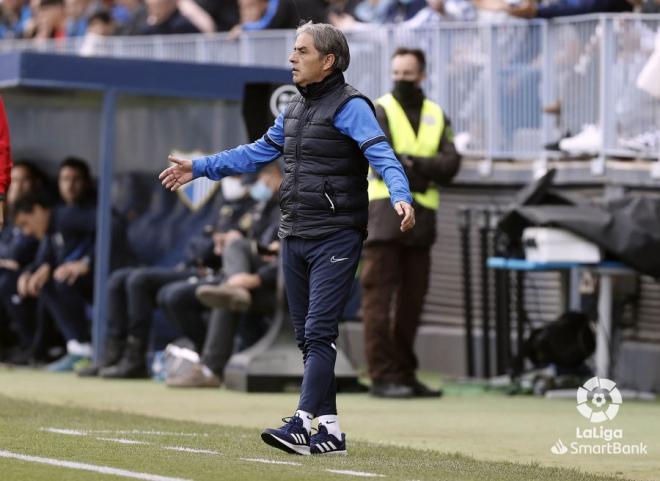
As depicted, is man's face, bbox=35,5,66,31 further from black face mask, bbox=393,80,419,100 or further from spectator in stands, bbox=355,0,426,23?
black face mask, bbox=393,80,419,100

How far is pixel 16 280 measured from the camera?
56.9 feet

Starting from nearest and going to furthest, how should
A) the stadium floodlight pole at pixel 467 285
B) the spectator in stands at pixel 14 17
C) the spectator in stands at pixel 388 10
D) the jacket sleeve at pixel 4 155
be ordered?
the jacket sleeve at pixel 4 155 → the stadium floodlight pole at pixel 467 285 → the spectator in stands at pixel 388 10 → the spectator in stands at pixel 14 17

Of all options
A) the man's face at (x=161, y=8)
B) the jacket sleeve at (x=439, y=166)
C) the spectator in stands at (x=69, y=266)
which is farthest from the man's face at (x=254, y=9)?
the jacket sleeve at (x=439, y=166)

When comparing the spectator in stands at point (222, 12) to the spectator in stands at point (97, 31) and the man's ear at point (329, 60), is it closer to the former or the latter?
the spectator in stands at point (97, 31)

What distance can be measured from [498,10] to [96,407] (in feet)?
18.5

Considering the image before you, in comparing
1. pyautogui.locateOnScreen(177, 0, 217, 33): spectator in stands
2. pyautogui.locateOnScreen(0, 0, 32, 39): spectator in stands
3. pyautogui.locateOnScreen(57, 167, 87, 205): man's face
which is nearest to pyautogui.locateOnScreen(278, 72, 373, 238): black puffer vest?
pyautogui.locateOnScreen(57, 167, 87, 205): man's face

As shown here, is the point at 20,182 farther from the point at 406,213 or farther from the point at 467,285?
the point at 406,213

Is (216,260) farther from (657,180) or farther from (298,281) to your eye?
(298,281)

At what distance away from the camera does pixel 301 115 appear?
8656mm

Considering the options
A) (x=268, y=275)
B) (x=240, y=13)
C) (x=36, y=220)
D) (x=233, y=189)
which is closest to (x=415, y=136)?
(x=268, y=275)

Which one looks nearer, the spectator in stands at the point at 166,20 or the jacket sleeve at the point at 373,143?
the jacket sleeve at the point at 373,143

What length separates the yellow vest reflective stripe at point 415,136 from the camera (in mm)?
12828

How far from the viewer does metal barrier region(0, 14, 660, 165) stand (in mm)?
14258

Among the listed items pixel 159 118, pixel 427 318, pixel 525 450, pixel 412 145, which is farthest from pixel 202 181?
pixel 525 450
